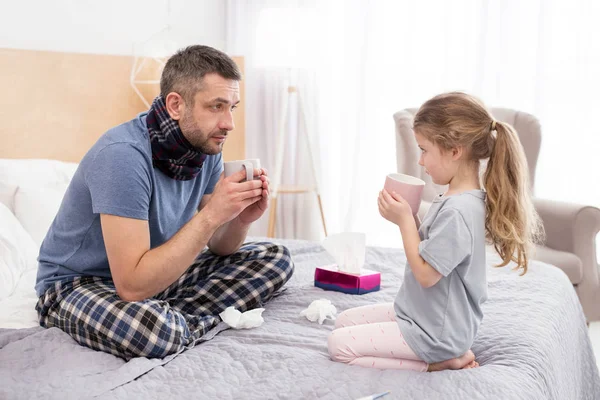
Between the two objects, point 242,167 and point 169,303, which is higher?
point 242,167

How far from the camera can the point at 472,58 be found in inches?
136

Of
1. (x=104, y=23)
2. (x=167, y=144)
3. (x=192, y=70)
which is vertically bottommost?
(x=167, y=144)

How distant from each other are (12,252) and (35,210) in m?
0.29

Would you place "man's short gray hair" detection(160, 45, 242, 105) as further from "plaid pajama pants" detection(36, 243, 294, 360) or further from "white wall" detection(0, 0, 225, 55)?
"white wall" detection(0, 0, 225, 55)

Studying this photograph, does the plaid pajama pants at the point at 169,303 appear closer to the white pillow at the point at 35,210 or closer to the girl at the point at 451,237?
the girl at the point at 451,237

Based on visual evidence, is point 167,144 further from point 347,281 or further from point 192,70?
point 347,281

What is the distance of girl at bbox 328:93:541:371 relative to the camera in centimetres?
129

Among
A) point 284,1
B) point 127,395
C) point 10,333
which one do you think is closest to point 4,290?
point 10,333

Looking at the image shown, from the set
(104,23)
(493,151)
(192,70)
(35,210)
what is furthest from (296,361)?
(104,23)

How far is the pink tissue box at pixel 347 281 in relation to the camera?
1833mm

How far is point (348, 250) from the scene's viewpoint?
192cm

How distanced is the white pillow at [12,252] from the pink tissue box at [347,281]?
880mm

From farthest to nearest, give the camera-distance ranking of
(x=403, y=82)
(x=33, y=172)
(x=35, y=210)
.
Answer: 1. (x=403, y=82)
2. (x=33, y=172)
3. (x=35, y=210)

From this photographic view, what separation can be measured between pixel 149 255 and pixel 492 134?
0.80 meters
